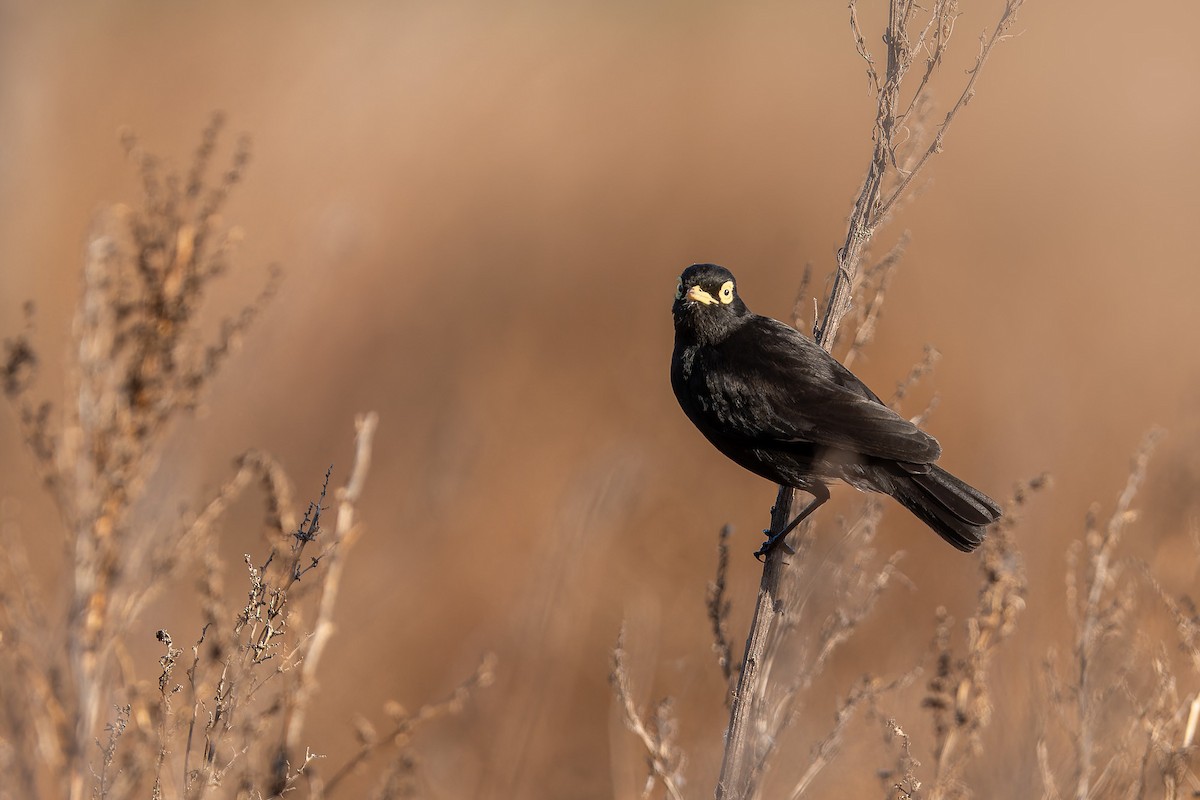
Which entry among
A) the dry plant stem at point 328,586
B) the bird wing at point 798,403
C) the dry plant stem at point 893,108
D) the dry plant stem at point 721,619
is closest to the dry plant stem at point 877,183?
the dry plant stem at point 893,108

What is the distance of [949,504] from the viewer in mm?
3547

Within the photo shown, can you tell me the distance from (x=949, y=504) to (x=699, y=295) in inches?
45.2

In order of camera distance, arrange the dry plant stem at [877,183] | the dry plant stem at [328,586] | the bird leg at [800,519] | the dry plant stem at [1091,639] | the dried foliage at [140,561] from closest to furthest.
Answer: the dried foliage at [140,561]
the dry plant stem at [877,183]
the dry plant stem at [1091,639]
the dry plant stem at [328,586]
the bird leg at [800,519]

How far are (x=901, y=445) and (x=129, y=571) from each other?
7.80 ft

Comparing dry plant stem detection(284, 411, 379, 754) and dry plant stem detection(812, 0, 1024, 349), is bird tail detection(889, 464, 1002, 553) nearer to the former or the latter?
dry plant stem detection(812, 0, 1024, 349)

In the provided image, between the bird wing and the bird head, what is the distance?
16 cm

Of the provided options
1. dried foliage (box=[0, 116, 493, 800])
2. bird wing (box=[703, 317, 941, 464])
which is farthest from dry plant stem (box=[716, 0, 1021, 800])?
dried foliage (box=[0, 116, 493, 800])

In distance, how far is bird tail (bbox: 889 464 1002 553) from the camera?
350 cm

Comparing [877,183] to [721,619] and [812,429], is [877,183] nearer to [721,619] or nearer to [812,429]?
[812,429]

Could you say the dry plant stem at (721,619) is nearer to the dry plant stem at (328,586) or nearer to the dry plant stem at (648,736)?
the dry plant stem at (648,736)

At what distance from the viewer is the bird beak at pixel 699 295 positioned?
3961 millimetres

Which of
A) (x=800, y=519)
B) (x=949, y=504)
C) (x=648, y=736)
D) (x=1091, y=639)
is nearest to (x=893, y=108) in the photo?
(x=949, y=504)

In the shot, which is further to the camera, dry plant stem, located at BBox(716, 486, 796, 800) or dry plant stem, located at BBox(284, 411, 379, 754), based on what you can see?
dry plant stem, located at BBox(284, 411, 379, 754)

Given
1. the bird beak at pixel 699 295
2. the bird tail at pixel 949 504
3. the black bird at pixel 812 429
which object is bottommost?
the bird tail at pixel 949 504
